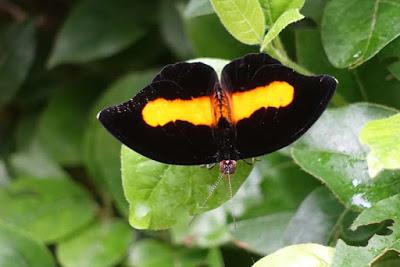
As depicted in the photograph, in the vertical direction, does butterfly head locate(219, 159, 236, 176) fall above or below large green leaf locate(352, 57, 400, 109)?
above

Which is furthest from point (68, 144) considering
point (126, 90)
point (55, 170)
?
point (126, 90)

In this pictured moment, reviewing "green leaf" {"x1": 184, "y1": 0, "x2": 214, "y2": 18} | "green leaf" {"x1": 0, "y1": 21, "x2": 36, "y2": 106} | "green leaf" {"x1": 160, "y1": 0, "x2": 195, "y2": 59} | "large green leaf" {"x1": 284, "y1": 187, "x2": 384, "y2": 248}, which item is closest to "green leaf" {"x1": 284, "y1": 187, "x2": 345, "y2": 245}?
"large green leaf" {"x1": 284, "y1": 187, "x2": 384, "y2": 248}

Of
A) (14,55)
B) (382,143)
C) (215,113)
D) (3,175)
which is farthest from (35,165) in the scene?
(382,143)

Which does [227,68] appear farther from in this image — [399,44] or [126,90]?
[126,90]

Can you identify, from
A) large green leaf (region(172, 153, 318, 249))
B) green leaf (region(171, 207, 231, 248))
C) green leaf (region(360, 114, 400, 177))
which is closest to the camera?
green leaf (region(360, 114, 400, 177))

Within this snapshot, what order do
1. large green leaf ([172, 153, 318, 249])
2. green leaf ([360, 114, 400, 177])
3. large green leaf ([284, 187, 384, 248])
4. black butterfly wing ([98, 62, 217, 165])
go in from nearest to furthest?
green leaf ([360, 114, 400, 177]) → black butterfly wing ([98, 62, 217, 165]) → large green leaf ([284, 187, 384, 248]) → large green leaf ([172, 153, 318, 249])

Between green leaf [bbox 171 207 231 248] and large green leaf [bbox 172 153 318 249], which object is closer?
large green leaf [bbox 172 153 318 249]

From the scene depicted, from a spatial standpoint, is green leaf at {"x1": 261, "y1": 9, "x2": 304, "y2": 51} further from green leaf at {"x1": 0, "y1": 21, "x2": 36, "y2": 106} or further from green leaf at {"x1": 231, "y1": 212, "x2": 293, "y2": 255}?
green leaf at {"x1": 0, "y1": 21, "x2": 36, "y2": 106}
